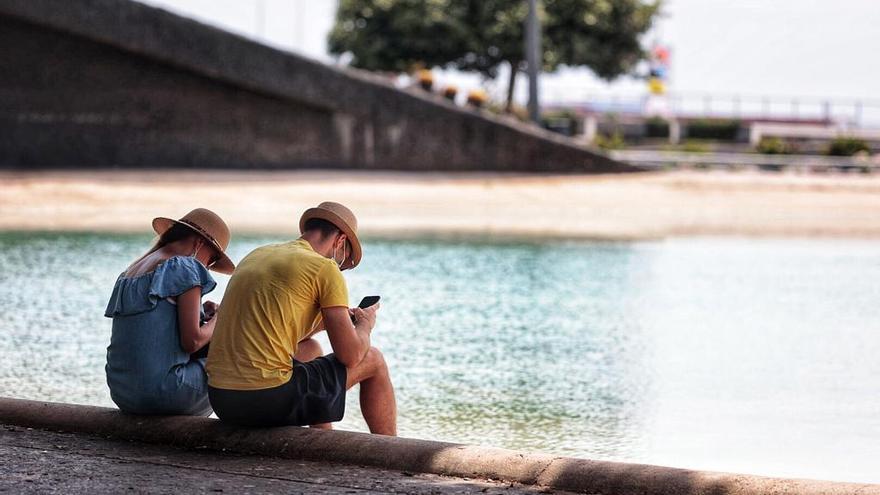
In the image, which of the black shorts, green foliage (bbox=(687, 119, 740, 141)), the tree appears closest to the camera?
the black shorts

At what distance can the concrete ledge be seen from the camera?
439 centimetres

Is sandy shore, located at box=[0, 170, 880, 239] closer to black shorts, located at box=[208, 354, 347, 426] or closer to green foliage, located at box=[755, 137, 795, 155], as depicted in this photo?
green foliage, located at box=[755, 137, 795, 155]

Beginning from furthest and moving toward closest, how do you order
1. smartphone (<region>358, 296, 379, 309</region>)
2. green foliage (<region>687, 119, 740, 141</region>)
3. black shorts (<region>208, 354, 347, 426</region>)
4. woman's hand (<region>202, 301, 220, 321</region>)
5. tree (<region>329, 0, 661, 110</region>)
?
tree (<region>329, 0, 661, 110</region>) < green foliage (<region>687, 119, 740, 141</region>) < woman's hand (<region>202, 301, 220, 321</region>) < smartphone (<region>358, 296, 379, 309</region>) < black shorts (<region>208, 354, 347, 426</region>)

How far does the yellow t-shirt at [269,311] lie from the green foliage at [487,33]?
48077mm

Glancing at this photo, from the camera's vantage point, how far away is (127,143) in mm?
24188

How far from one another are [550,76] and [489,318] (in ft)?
150

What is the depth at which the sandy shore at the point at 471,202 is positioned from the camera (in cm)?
2005

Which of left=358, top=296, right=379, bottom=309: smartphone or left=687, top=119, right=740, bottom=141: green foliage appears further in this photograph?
left=687, top=119, right=740, bottom=141: green foliage

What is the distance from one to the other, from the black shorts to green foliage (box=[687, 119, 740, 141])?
47.5m

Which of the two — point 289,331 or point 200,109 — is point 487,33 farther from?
point 289,331

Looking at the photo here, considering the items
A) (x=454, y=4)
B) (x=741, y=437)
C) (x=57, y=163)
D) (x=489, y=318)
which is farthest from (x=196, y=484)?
(x=454, y=4)

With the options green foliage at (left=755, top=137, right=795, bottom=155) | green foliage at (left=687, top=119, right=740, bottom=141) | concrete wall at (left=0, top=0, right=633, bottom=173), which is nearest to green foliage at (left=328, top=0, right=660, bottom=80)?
green foliage at (left=687, top=119, right=740, bottom=141)

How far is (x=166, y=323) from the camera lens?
16.4ft

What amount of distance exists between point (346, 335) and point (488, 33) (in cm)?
4896
